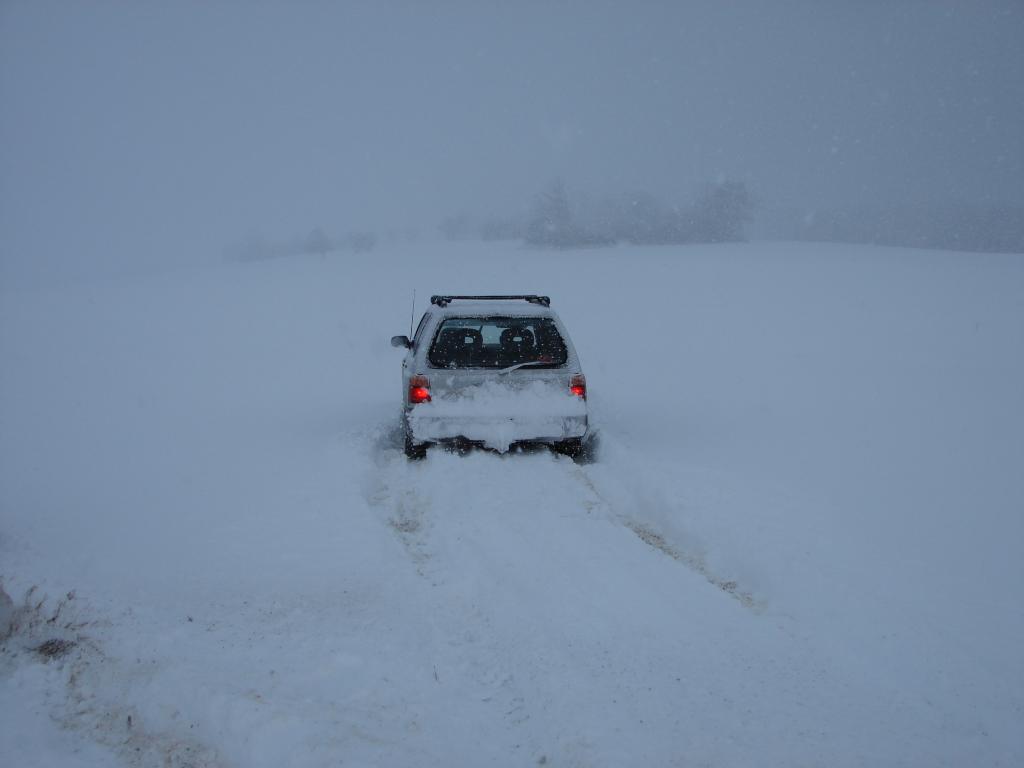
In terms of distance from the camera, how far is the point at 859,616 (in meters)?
3.75

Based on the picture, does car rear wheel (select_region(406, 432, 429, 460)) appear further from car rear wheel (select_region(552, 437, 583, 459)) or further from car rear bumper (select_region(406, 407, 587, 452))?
car rear wheel (select_region(552, 437, 583, 459))

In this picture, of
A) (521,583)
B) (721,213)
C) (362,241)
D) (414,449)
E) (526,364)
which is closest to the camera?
(521,583)

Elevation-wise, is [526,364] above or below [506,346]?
below

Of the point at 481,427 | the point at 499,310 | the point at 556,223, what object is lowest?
the point at 481,427

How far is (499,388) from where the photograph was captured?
6551mm

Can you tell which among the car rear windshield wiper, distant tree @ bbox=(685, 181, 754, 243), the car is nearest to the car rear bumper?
the car

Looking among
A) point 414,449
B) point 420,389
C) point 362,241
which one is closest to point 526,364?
point 420,389

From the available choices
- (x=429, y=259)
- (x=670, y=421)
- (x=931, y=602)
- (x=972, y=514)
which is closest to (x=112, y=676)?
(x=931, y=602)

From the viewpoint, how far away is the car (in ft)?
21.3

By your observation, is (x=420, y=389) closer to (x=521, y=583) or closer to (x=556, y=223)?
(x=521, y=583)

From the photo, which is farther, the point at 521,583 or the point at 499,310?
the point at 499,310

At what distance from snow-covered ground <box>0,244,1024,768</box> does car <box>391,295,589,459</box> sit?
0.37 m

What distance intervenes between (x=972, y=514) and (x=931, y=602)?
6.55 ft

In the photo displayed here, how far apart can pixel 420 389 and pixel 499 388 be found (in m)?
0.83
